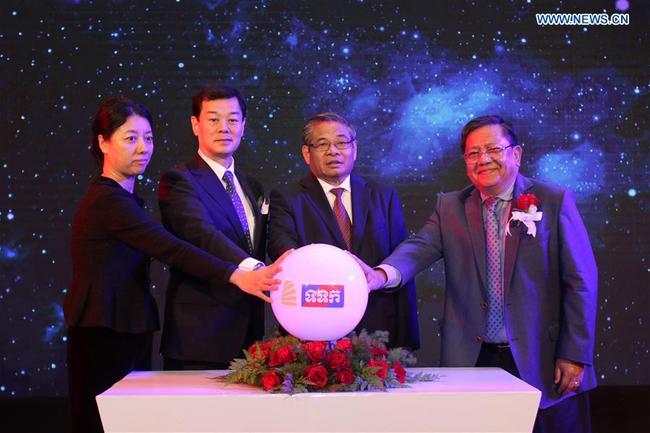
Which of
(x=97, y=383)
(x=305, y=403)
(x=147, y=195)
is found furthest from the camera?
(x=147, y=195)

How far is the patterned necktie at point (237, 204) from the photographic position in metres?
3.48

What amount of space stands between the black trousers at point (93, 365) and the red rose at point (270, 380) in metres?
0.89

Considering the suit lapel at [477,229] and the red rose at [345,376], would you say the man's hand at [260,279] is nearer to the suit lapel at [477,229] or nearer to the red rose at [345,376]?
the red rose at [345,376]

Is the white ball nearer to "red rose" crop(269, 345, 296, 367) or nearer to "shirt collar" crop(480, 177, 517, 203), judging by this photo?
"red rose" crop(269, 345, 296, 367)

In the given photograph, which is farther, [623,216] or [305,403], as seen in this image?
[623,216]

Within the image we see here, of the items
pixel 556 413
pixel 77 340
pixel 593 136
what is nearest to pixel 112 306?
pixel 77 340

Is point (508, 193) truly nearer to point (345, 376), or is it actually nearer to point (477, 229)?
point (477, 229)

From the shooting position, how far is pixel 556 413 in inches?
129

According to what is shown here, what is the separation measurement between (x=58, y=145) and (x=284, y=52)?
1.66 metres

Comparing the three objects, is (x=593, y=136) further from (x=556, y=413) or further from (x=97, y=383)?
(x=97, y=383)

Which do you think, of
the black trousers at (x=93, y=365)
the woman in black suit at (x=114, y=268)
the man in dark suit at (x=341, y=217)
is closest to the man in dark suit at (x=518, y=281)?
the man in dark suit at (x=341, y=217)

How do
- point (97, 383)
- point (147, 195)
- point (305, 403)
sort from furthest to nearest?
point (147, 195) → point (97, 383) → point (305, 403)

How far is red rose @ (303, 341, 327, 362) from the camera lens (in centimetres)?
255

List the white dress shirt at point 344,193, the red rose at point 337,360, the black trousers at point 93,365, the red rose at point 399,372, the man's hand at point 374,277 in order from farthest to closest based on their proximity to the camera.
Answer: the white dress shirt at point 344,193 → the man's hand at point 374,277 → the black trousers at point 93,365 → the red rose at point 399,372 → the red rose at point 337,360
